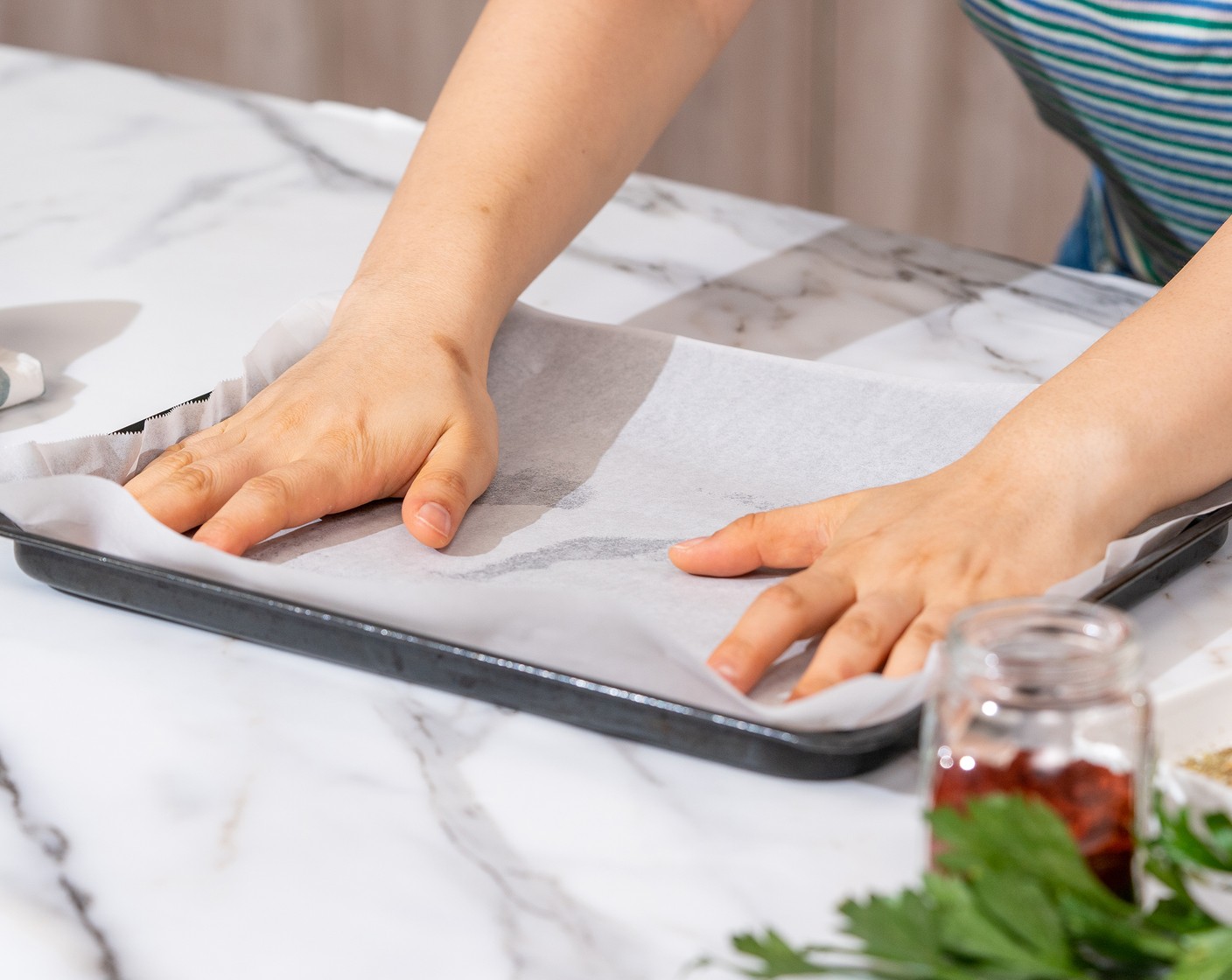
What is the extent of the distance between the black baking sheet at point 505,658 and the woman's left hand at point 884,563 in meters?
0.03

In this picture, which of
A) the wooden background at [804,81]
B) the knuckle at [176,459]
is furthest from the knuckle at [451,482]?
the wooden background at [804,81]

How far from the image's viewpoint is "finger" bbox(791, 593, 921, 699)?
1.58 ft

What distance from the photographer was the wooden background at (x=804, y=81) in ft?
7.89

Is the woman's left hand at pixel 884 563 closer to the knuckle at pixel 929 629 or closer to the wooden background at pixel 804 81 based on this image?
the knuckle at pixel 929 629

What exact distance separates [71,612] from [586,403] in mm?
298

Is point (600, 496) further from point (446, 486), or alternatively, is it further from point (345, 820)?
point (345, 820)

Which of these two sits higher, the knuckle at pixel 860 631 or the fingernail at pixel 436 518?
the knuckle at pixel 860 631

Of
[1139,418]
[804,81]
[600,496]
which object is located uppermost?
[1139,418]

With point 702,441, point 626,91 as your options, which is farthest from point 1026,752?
point 626,91

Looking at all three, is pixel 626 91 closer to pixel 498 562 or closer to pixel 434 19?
pixel 498 562

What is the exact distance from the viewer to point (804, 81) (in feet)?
8.63

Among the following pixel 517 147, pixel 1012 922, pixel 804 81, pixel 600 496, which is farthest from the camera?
pixel 804 81

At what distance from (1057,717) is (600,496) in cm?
35

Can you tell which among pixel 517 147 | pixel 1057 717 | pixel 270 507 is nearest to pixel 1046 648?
pixel 1057 717
